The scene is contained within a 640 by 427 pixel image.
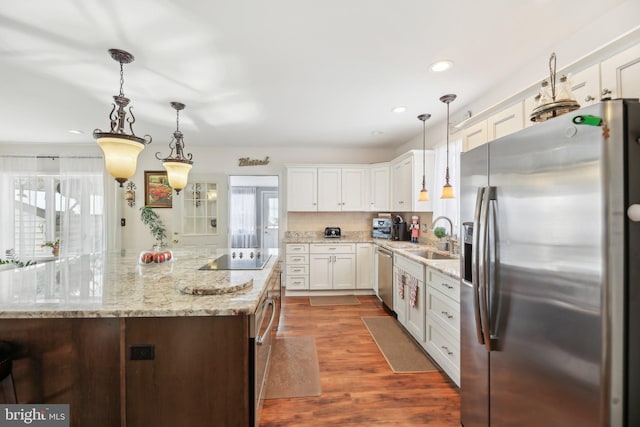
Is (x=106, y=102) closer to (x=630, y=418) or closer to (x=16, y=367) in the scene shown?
(x=16, y=367)

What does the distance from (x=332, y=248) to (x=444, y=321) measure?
2.28 meters

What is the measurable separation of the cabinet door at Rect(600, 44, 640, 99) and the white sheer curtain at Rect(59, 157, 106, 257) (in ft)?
19.6

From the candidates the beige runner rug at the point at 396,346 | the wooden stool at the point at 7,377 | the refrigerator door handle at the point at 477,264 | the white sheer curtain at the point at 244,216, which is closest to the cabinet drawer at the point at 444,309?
the beige runner rug at the point at 396,346

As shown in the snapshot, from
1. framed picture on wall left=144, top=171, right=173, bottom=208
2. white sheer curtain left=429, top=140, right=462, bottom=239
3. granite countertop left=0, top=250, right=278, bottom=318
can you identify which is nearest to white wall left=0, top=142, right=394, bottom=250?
framed picture on wall left=144, top=171, right=173, bottom=208

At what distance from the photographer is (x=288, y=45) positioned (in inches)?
74.0

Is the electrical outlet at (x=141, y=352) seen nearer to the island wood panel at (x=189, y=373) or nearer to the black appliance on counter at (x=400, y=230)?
the island wood panel at (x=189, y=373)

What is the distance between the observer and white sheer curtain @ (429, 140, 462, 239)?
10.7 ft

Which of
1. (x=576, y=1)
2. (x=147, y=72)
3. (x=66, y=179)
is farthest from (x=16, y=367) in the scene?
(x=66, y=179)

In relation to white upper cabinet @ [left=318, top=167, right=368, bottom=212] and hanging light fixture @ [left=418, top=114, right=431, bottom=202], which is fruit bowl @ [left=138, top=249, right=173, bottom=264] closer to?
white upper cabinet @ [left=318, top=167, right=368, bottom=212]

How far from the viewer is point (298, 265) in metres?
4.28

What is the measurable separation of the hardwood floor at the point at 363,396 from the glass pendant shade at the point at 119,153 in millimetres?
1903

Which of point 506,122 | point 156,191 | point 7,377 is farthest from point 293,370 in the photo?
point 156,191

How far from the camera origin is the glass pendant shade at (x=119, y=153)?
174 centimetres

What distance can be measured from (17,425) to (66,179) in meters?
4.49
